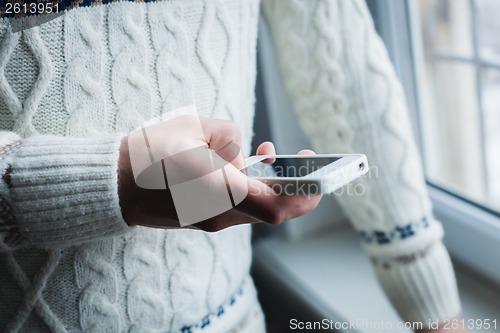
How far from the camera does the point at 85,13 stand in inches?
16.4

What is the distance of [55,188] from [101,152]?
0.04 m

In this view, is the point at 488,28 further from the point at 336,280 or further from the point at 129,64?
the point at 129,64

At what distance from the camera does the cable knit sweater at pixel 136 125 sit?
1.26ft

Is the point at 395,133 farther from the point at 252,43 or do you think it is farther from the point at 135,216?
the point at 135,216

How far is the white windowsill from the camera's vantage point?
2.35 feet

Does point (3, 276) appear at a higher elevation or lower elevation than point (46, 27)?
lower

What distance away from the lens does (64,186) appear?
378 mm

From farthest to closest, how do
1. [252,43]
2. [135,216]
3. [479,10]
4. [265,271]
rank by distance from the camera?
[265,271], [479,10], [252,43], [135,216]

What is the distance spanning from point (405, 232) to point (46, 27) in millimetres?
395

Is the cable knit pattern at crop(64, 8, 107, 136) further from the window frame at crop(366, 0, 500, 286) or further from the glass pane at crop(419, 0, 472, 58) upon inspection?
the glass pane at crop(419, 0, 472, 58)

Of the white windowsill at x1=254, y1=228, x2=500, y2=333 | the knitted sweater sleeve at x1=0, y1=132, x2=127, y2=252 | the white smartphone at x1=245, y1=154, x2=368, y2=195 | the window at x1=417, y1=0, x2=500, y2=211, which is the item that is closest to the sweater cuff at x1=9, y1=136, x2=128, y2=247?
the knitted sweater sleeve at x1=0, y1=132, x2=127, y2=252

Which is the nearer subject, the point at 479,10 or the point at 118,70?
the point at 118,70

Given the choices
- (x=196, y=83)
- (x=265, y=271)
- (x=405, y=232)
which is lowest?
(x=265, y=271)

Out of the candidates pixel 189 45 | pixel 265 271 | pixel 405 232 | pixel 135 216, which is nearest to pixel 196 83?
pixel 189 45
